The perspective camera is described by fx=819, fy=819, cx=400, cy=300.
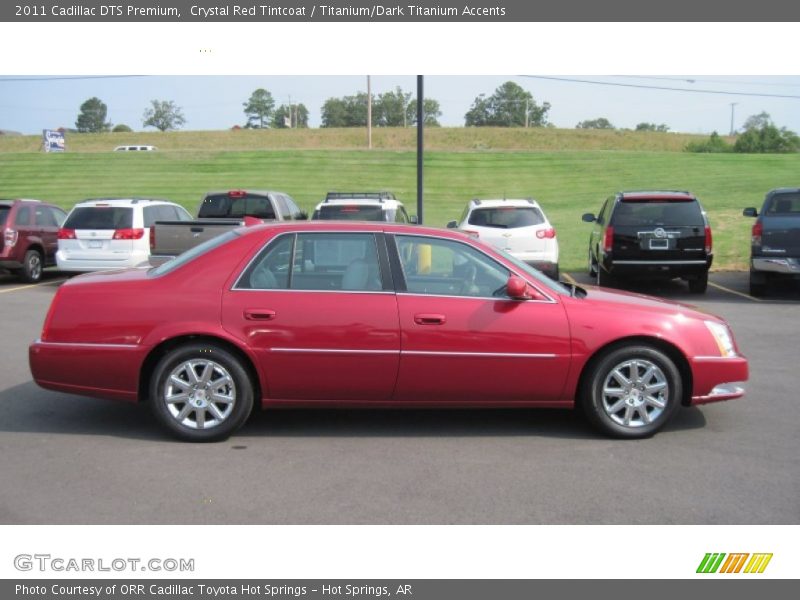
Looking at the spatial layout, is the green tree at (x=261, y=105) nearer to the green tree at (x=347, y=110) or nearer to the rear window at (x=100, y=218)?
the green tree at (x=347, y=110)

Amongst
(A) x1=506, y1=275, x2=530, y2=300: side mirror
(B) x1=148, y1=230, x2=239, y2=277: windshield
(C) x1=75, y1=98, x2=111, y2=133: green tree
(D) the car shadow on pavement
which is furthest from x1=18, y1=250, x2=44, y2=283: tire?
(C) x1=75, y1=98, x2=111, y2=133: green tree

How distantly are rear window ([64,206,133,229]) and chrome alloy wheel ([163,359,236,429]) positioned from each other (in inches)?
384

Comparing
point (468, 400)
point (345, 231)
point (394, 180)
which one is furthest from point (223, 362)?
point (394, 180)

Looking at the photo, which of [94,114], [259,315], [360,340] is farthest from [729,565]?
[94,114]

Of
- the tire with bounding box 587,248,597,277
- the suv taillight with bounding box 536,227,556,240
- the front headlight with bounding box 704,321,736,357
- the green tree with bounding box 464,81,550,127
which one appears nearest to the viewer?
the front headlight with bounding box 704,321,736,357

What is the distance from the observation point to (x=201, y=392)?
5781 mm

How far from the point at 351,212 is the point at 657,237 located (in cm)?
511

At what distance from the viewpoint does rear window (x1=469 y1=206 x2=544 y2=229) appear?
1406cm

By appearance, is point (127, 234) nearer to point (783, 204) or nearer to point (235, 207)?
point (235, 207)

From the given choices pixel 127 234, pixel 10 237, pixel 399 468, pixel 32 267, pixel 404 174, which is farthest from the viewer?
pixel 404 174

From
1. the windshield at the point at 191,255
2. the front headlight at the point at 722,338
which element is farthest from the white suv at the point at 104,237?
the front headlight at the point at 722,338

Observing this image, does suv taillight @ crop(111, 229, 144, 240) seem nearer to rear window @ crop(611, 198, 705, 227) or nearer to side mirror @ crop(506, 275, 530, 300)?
rear window @ crop(611, 198, 705, 227)

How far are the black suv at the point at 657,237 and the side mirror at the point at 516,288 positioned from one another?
8.19 metres

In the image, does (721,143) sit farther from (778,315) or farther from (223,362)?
(223,362)
